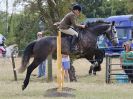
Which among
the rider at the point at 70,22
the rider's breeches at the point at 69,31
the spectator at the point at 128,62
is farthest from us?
the spectator at the point at 128,62

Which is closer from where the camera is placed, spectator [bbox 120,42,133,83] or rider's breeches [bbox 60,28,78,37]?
rider's breeches [bbox 60,28,78,37]

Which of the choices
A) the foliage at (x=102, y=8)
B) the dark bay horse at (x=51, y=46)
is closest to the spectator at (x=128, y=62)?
the dark bay horse at (x=51, y=46)

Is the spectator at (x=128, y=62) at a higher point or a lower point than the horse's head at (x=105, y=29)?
lower

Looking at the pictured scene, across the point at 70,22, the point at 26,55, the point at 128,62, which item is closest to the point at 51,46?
the point at 26,55

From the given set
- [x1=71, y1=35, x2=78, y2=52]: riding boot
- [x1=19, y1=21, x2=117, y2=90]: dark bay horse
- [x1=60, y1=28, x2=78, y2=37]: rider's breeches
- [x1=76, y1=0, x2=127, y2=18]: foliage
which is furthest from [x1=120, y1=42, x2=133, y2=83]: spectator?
[x1=76, y1=0, x2=127, y2=18]: foliage

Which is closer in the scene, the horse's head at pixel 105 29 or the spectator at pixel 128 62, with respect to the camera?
the horse's head at pixel 105 29

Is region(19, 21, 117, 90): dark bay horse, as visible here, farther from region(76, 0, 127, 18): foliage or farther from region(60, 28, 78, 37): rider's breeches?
region(76, 0, 127, 18): foliage

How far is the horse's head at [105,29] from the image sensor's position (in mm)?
15867

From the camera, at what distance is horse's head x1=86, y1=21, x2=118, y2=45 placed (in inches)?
625

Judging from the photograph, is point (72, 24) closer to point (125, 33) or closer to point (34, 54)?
point (34, 54)

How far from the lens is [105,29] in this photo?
1614 centimetres

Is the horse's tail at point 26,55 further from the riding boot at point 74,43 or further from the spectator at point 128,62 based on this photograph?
the spectator at point 128,62

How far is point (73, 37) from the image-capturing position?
1525 centimetres

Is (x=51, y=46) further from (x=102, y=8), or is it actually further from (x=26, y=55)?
(x=102, y=8)
